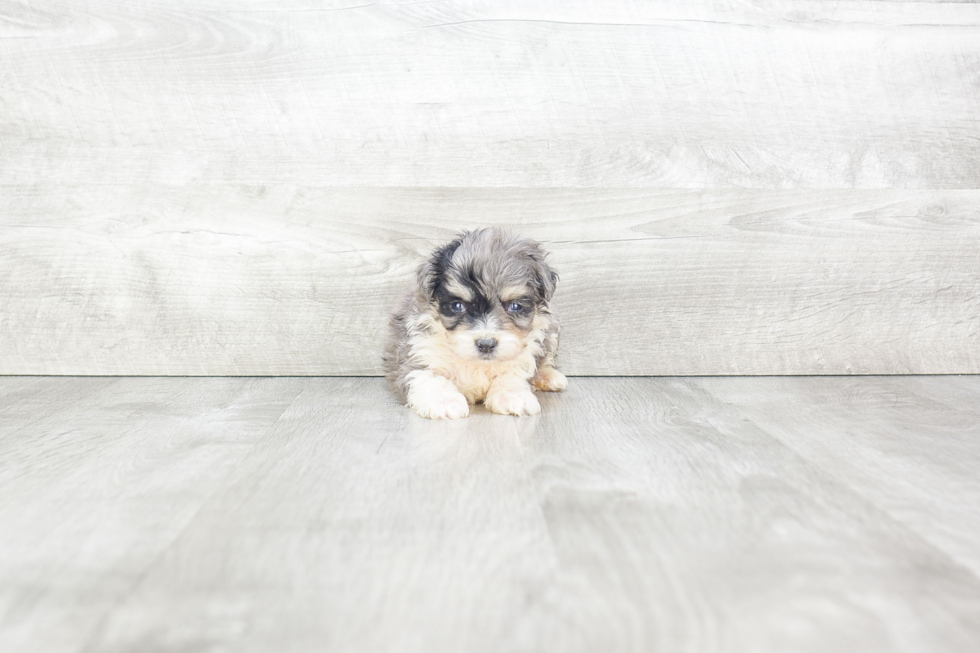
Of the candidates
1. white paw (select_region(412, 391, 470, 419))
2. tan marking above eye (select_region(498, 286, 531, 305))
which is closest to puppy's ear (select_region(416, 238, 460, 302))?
tan marking above eye (select_region(498, 286, 531, 305))

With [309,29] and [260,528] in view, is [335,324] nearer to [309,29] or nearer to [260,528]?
[309,29]

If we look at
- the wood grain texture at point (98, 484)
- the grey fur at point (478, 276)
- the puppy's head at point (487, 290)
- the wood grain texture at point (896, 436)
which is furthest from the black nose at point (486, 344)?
the wood grain texture at point (896, 436)

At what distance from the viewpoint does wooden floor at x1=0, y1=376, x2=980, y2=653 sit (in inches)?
35.7

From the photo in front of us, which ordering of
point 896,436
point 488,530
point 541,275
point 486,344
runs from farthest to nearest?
point 541,275, point 486,344, point 896,436, point 488,530

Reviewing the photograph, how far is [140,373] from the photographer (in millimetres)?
2609

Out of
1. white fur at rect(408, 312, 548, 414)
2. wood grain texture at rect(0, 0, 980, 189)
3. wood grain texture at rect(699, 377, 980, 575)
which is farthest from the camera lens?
wood grain texture at rect(0, 0, 980, 189)

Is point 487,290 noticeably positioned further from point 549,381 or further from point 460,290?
point 549,381

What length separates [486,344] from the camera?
1.98 m

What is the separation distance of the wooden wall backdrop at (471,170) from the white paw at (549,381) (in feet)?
0.82

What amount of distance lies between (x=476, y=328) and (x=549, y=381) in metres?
0.48

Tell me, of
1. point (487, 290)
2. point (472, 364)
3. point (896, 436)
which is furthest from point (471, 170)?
point (896, 436)

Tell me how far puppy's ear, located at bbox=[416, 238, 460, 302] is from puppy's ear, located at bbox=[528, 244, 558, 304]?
0.76ft

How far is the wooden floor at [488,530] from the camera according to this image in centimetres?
91

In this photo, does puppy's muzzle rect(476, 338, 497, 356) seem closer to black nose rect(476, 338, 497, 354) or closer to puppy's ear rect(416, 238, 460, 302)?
black nose rect(476, 338, 497, 354)
